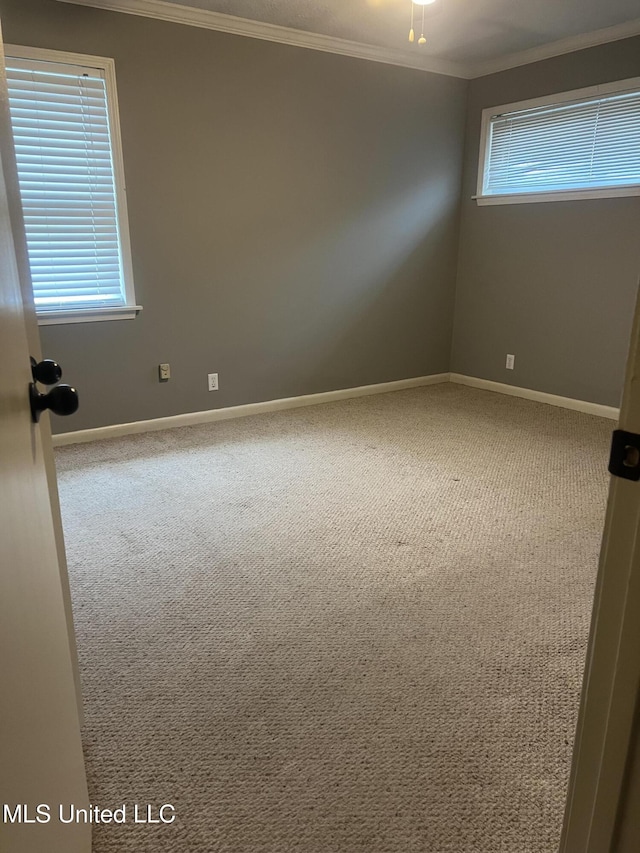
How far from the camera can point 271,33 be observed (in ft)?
12.3

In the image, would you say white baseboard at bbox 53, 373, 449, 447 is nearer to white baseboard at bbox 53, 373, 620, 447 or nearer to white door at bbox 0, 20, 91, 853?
white baseboard at bbox 53, 373, 620, 447

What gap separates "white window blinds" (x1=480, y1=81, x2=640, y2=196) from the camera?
154 inches

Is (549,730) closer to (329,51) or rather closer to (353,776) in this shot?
(353,776)

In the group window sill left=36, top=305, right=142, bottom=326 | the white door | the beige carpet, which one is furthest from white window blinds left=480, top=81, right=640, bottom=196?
the white door

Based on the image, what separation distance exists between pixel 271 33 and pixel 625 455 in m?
4.04

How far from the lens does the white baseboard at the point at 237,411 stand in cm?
373

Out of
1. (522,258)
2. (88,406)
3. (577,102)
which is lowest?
(88,406)

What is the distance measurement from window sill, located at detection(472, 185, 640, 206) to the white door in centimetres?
398

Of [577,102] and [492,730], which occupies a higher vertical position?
[577,102]

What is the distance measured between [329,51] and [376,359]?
7.10 feet

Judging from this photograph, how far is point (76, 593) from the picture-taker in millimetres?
2131

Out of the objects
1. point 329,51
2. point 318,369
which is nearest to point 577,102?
point 329,51

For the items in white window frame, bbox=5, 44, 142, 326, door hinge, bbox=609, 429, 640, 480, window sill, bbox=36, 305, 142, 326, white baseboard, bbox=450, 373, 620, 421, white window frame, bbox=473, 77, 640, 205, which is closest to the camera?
door hinge, bbox=609, 429, 640, 480

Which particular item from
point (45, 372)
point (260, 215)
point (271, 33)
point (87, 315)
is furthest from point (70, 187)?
point (45, 372)
